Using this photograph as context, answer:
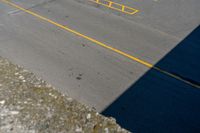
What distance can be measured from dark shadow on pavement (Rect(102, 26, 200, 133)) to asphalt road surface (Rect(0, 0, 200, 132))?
0.16ft

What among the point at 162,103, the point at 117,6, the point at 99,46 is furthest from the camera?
the point at 117,6

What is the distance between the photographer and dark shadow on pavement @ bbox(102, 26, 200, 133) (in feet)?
27.5

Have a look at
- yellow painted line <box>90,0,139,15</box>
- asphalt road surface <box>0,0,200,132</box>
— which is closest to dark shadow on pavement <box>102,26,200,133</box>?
asphalt road surface <box>0,0,200,132</box>

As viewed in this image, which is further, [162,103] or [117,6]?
A: [117,6]

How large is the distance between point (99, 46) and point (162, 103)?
4.49m

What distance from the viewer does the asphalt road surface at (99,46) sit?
Result: 987 centimetres

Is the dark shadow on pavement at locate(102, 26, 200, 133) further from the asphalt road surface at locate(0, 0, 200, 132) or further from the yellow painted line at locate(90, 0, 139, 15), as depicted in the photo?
the yellow painted line at locate(90, 0, 139, 15)

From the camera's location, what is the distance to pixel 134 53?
39.4ft

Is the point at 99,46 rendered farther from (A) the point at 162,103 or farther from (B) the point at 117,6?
(B) the point at 117,6

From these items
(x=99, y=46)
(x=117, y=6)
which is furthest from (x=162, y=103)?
(x=117, y=6)

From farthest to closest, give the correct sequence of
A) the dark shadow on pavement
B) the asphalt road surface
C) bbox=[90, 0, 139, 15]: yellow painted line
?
bbox=[90, 0, 139, 15]: yellow painted line
the asphalt road surface
the dark shadow on pavement

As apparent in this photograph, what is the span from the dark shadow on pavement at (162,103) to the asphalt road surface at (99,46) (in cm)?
5

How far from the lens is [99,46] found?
12266mm

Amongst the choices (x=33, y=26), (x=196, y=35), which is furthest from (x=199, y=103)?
(x=33, y=26)
